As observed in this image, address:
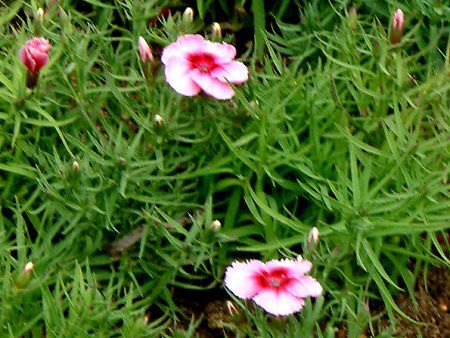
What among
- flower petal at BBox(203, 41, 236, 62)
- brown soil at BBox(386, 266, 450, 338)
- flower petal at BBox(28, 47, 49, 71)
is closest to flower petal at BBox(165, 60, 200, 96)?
flower petal at BBox(203, 41, 236, 62)

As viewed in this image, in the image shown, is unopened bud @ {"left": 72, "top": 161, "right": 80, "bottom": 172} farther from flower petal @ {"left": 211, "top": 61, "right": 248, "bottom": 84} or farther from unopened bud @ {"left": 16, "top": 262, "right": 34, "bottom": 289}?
flower petal @ {"left": 211, "top": 61, "right": 248, "bottom": 84}

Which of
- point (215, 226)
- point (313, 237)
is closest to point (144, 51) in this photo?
point (215, 226)

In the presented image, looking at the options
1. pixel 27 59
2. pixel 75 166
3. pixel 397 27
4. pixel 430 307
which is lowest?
pixel 430 307

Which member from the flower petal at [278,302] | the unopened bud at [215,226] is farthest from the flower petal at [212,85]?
the flower petal at [278,302]

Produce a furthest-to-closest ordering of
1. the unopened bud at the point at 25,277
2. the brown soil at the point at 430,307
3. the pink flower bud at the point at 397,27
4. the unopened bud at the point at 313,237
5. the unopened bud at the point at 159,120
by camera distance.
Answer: the pink flower bud at the point at 397,27, the brown soil at the point at 430,307, the unopened bud at the point at 159,120, the unopened bud at the point at 313,237, the unopened bud at the point at 25,277

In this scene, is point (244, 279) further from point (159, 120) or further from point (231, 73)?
point (231, 73)

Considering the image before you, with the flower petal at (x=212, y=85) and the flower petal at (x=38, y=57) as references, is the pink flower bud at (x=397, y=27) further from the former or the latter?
the flower petal at (x=38, y=57)
